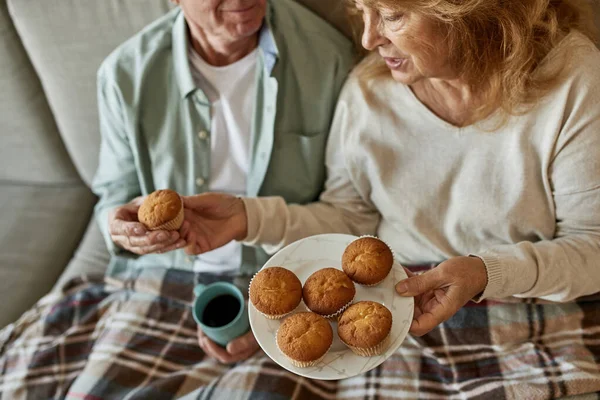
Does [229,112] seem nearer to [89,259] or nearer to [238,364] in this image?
[238,364]

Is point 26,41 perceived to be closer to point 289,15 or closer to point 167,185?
point 167,185

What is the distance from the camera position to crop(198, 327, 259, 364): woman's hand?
4.23ft

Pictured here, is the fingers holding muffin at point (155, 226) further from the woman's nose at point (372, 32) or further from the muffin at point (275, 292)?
the woman's nose at point (372, 32)

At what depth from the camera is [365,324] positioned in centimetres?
97

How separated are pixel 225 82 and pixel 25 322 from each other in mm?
878

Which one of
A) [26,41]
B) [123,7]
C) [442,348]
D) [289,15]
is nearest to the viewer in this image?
[442,348]

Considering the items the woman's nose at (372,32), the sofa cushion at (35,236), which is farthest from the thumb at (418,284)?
the sofa cushion at (35,236)

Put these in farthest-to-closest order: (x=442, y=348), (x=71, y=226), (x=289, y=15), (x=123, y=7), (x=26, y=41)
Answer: (x=71, y=226), (x=26, y=41), (x=123, y=7), (x=289, y=15), (x=442, y=348)

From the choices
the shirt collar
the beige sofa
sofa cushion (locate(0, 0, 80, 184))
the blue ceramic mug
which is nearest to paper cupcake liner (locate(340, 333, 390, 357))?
the blue ceramic mug

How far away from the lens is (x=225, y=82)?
1.38m

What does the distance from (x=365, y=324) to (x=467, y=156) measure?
18.6 inches

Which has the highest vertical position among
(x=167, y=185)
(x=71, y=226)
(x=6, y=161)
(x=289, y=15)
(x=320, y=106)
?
(x=289, y=15)

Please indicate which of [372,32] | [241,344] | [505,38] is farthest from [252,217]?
[505,38]

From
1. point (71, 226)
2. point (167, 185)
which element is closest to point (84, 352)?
point (167, 185)
